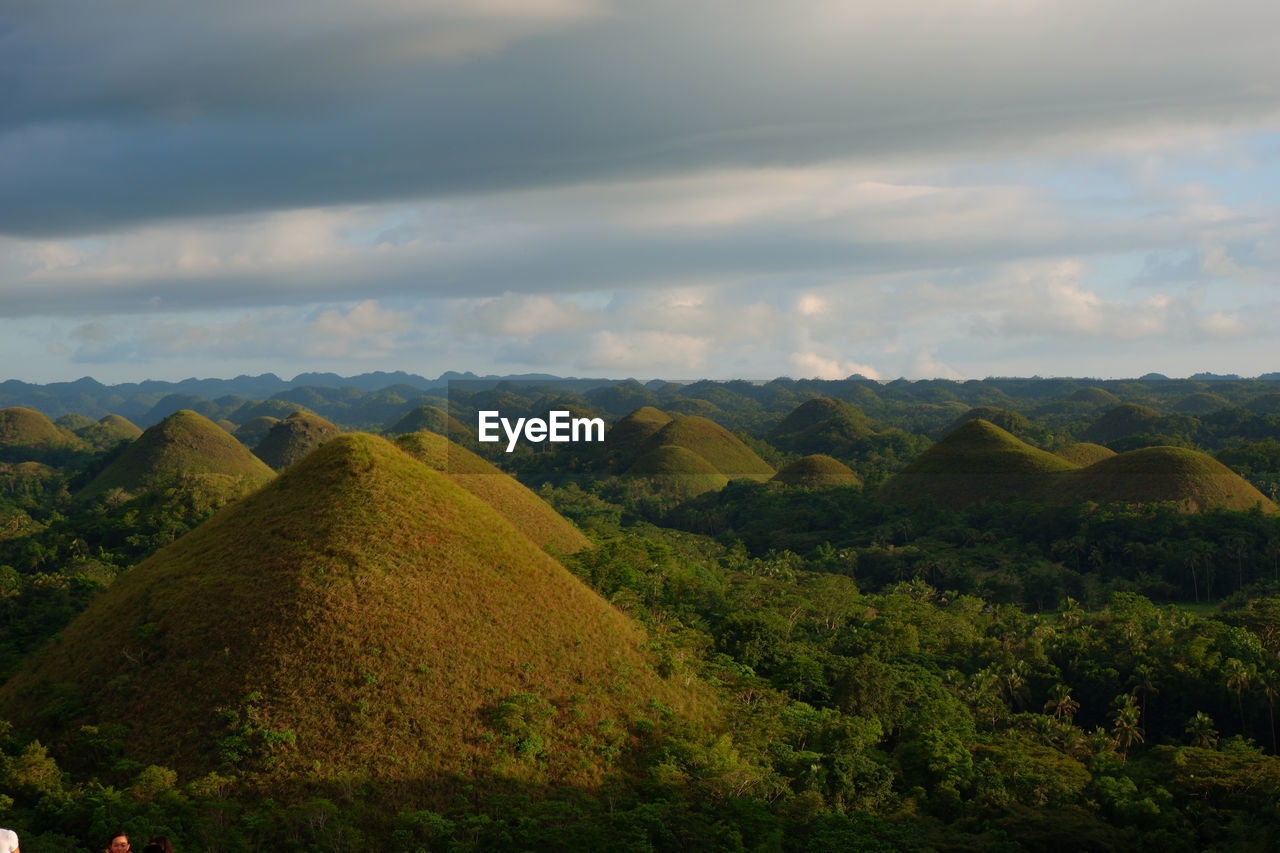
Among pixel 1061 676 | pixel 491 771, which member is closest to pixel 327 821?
pixel 491 771

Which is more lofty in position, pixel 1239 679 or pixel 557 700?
pixel 557 700

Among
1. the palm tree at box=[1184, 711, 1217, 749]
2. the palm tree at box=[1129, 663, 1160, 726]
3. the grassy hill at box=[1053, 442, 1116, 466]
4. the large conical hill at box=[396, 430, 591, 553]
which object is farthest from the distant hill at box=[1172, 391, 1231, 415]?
the palm tree at box=[1184, 711, 1217, 749]

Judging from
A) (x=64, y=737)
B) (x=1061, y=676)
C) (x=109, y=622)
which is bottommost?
(x=1061, y=676)

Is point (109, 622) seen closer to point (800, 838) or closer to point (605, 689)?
point (605, 689)

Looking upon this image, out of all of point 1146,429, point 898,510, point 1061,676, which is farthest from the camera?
point 1146,429

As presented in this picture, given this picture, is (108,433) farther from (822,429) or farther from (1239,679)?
(1239,679)

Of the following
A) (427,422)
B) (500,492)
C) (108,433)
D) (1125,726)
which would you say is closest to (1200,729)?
(1125,726)
